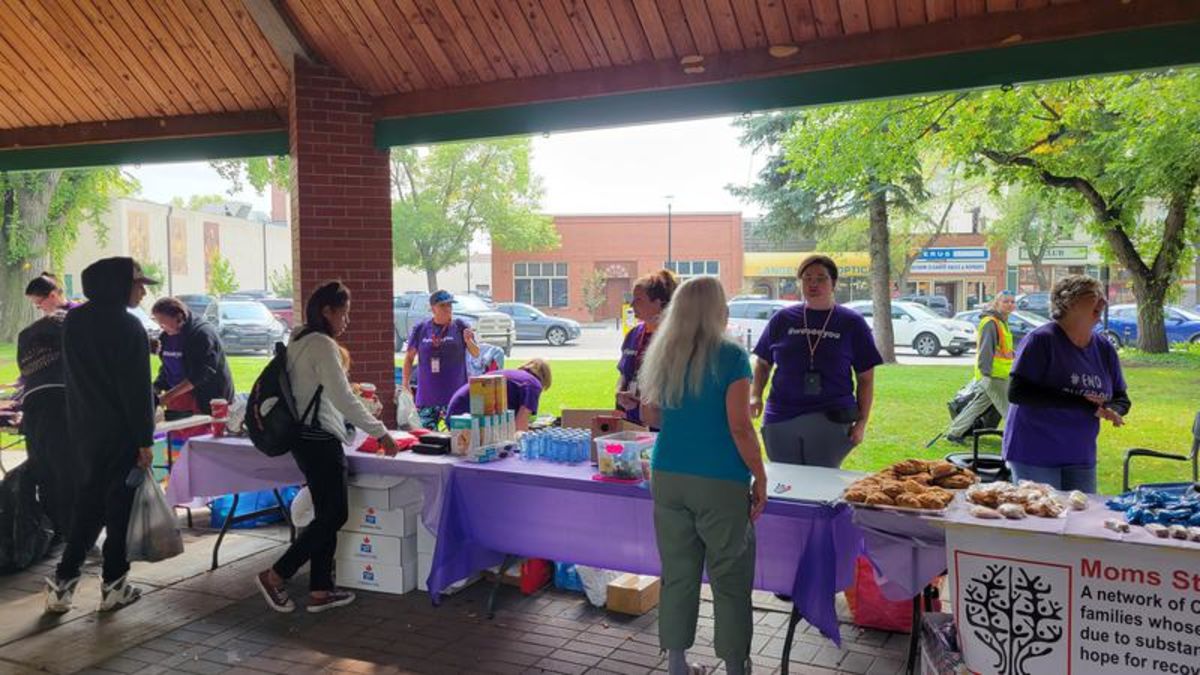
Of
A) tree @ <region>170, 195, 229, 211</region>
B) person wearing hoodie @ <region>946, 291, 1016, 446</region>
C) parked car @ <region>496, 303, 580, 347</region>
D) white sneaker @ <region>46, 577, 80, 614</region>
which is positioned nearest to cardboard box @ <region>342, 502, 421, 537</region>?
white sneaker @ <region>46, 577, 80, 614</region>

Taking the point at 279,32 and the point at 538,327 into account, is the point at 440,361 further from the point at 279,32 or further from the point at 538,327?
the point at 538,327

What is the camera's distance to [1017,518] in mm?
2932

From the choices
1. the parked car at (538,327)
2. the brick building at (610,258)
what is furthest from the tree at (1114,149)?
the brick building at (610,258)

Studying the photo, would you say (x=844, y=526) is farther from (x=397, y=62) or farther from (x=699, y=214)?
(x=699, y=214)

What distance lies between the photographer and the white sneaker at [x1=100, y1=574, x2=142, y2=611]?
14.5 feet

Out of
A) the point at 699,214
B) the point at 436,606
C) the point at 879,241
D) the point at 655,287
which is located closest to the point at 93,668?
the point at 436,606

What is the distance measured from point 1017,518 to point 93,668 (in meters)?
3.78

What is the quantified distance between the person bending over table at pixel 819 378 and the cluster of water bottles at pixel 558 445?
825 mm

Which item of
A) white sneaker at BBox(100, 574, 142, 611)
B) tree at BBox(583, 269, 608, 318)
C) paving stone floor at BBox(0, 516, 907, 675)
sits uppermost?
tree at BBox(583, 269, 608, 318)

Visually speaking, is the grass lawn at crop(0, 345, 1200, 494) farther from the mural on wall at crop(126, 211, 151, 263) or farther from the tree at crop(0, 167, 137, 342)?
the mural on wall at crop(126, 211, 151, 263)

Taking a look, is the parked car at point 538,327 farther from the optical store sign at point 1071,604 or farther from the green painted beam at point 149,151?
the optical store sign at point 1071,604

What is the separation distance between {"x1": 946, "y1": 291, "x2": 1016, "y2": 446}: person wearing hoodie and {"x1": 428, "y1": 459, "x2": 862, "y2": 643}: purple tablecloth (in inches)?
204

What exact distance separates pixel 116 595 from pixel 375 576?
1.30m

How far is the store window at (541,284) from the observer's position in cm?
3239
